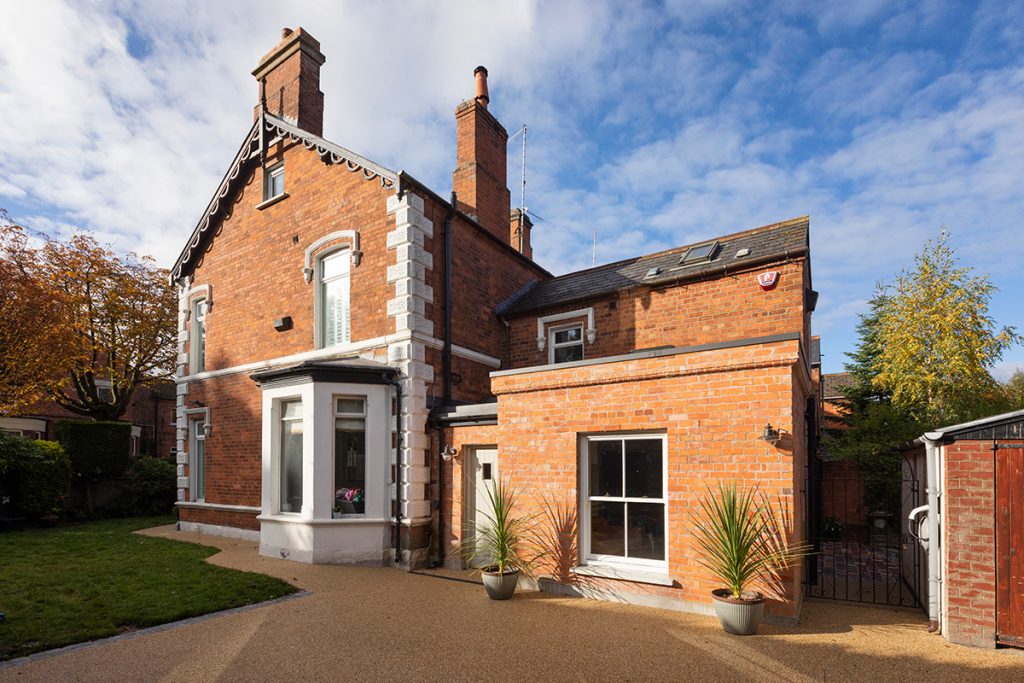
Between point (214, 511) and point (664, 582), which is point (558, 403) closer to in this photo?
point (664, 582)

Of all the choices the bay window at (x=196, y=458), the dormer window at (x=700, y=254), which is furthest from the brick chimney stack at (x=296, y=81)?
the dormer window at (x=700, y=254)

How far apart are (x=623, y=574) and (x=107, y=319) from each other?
22392 mm

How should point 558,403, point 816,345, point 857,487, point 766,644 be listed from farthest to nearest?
point 816,345 → point 857,487 → point 558,403 → point 766,644

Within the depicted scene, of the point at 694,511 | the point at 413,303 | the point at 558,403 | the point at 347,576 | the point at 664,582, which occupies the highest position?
the point at 413,303

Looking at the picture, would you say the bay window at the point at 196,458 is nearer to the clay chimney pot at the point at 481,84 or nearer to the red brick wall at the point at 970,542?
the clay chimney pot at the point at 481,84

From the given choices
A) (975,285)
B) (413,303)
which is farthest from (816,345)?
(413,303)

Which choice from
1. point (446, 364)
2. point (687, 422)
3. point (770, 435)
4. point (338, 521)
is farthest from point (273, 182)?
point (770, 435)

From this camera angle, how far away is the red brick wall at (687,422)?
261 inches

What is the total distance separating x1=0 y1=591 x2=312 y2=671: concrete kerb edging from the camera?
18.5 feet

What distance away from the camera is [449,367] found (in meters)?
11.4

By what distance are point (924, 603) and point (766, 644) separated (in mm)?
2809

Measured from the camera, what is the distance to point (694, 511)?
7.01 metres

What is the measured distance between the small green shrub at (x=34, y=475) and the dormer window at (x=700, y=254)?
58.3 ft

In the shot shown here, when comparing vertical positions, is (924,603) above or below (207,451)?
below
